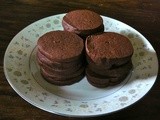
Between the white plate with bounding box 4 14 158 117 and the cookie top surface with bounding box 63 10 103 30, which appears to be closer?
the white plate with bounding box 4 14 158 117

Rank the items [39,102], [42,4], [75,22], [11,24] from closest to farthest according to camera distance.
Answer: [39,102], [75,22], [11,24], [42,4]

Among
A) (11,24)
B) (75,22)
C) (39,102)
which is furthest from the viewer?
(11,24)

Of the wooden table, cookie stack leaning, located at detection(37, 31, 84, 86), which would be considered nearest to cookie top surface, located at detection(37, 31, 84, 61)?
cookie stack leaning, located at detection(37, 31, 84, 86)

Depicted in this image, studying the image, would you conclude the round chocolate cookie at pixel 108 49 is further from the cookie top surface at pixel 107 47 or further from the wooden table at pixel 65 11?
the wooden table at pixel 65 11

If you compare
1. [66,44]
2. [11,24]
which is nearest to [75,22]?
[66,44]

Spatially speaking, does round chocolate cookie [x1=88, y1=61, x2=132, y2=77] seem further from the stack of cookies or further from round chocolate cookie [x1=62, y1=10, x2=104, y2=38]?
round chocolate cookie [x1=62, y1=10, x2=104, y2=38]

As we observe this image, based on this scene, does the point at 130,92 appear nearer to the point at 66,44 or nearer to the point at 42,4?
the point at 66,44

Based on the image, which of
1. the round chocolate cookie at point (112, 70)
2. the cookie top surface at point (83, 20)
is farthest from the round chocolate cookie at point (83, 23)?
the round chocolate cookie at point (112, 70)

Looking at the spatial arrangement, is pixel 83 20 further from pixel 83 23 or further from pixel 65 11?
pixel 65 11
